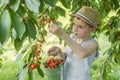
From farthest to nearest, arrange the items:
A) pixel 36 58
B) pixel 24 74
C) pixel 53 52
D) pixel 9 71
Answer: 1. pixel 9 71
2. pixel 53 52
3. pixel 36 58
4. pixel 24 74

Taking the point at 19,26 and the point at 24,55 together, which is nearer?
the point at 19,26

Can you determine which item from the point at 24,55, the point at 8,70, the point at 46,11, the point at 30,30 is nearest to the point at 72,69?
the point at 46,11

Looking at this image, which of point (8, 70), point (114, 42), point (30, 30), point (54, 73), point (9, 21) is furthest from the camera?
point (8, 70)

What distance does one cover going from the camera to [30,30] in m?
1.46

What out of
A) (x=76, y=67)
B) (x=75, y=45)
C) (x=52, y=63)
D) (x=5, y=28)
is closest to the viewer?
(x=5, y=28)

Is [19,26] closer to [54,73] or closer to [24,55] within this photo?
[24,55]

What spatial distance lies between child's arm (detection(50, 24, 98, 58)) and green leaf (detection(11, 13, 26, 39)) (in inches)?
18.2

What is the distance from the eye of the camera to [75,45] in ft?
6.70

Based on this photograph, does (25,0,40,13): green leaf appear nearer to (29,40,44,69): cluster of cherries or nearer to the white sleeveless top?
(29,40,44,69): cluster of cherries

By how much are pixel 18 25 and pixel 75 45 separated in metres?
0.71

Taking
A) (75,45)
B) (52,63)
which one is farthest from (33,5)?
(52,63)

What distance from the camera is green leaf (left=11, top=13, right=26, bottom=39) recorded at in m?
1.37

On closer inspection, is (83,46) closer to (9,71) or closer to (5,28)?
(5,28)

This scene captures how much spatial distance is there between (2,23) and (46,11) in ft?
3.05
